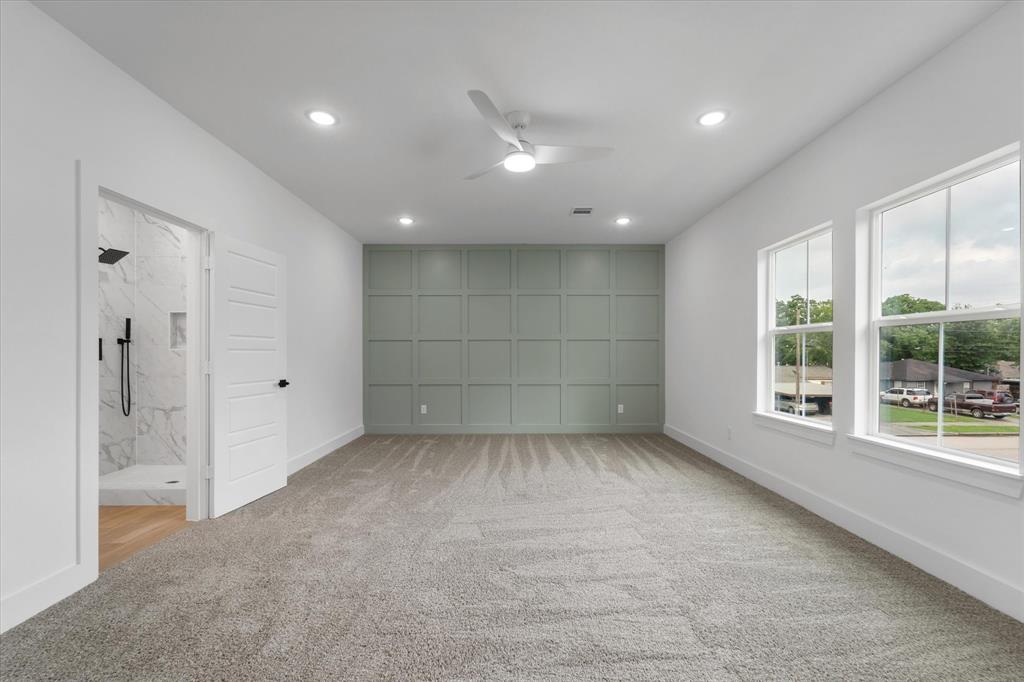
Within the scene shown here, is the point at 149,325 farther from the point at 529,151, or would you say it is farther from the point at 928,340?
the point at 928,340

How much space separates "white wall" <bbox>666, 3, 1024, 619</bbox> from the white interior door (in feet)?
14.2

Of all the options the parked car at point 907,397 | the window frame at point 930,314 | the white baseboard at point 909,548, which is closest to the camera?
the white baseboard at point 909,548

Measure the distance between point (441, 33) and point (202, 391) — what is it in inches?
113

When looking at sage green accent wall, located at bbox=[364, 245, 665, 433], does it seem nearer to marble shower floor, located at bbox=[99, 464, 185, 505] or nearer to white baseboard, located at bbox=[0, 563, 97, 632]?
marble shower floor, located at bbox=[99, 464, 185, 505]

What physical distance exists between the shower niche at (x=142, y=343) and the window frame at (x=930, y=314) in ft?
18.3

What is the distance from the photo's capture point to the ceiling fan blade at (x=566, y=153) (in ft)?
9.77

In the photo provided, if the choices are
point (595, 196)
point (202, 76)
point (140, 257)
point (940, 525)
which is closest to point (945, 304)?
point (940, 525)

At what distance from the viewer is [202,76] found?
257cm

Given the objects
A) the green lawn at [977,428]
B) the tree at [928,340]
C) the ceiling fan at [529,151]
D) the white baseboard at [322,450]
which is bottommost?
the white baseboard at [322,450]

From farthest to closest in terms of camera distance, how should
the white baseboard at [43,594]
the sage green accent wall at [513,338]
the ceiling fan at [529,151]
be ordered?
the sage green accent wall at [513,338]
the ceiling fan at [529,151]
the white baseboard at [43,594]

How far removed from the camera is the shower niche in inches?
166

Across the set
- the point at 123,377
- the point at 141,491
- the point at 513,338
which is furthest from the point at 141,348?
the point at 513,338

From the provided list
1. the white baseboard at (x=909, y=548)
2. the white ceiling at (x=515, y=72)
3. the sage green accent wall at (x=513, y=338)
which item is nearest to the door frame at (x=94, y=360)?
the white ceiling at (x=515, y=72)

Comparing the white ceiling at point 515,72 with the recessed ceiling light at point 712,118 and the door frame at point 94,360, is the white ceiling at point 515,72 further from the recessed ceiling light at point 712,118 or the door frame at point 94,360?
the door frame at point 94,360
